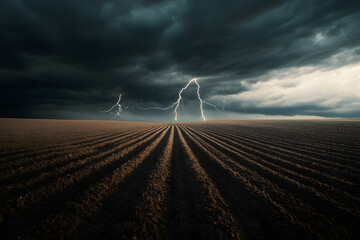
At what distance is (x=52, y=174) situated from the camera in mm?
8945

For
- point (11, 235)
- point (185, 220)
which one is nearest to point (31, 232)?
point (11, 235)

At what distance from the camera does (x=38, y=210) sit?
5.67 meters

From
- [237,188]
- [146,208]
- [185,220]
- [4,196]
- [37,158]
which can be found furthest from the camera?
[37,158]

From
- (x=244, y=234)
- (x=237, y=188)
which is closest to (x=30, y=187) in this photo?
(x=244, y=234)

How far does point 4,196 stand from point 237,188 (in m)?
11.0

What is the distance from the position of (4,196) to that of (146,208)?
21.2 ft

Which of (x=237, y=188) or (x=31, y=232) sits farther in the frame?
(x=237, y=188)

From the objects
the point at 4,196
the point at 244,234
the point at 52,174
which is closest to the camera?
the point at 244,234

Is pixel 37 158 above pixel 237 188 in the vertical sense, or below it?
above

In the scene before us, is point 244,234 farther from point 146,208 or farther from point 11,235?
point 11,235

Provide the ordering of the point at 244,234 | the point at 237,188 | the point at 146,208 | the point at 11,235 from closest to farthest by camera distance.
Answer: the point at 11,235 → the point at 244,234 → the point at 146,208 → the point at 237,188

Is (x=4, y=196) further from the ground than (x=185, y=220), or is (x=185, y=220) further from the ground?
(x=4, y=196)

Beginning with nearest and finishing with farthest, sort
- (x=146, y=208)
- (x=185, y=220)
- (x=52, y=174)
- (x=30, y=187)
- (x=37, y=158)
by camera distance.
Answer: (x=185, y=220), (x=146, y=208), (x=30, y=187), (x=52, y=174), (x=37, y=158)

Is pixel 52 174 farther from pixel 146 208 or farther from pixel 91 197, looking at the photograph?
pixel 146 208
